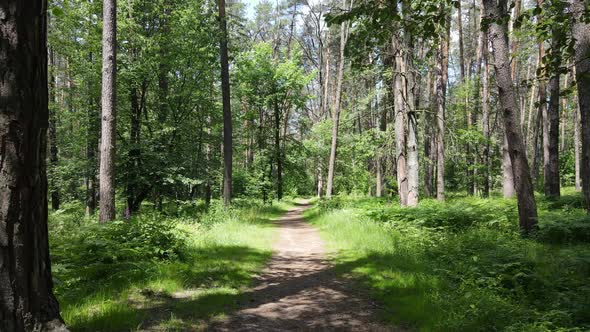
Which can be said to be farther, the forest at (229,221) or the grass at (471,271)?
the grass at (471,271)

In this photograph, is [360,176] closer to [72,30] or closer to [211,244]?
[72,30]

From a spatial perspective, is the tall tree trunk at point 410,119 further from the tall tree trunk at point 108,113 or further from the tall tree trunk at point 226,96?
the tall tree trunk at point 108,113

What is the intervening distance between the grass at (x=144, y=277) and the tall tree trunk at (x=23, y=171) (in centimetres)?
118

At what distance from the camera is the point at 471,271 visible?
5.85 m

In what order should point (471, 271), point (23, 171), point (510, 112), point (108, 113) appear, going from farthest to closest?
point (108, 113)
point (510, 112)
point (471, 271)
point (23, 171)

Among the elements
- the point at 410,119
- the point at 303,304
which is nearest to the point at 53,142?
the point at 410,119

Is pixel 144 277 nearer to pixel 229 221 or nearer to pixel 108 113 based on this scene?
pixel 108 113

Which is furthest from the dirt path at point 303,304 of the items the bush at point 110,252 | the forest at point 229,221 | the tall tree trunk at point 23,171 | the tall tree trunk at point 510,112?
the tall tree trunk at point 510,112

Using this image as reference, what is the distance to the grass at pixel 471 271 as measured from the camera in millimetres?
4172

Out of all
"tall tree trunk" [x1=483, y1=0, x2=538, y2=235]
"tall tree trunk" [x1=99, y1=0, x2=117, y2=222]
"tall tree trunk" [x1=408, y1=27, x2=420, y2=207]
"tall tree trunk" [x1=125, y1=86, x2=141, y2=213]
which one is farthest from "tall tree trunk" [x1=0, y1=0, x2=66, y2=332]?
"tall tree trunk" [x1=125, y1=86, x2=141, y2=213]

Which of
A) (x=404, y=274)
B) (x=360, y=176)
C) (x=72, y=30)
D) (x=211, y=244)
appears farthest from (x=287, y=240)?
(x=360, y=176)

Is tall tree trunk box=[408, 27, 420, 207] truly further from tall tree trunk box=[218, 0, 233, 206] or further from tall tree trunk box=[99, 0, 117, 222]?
tall tree trunk box=[99, 0, 117, 222]

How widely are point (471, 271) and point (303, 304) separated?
106 inches

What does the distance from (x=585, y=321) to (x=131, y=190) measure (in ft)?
53.9
